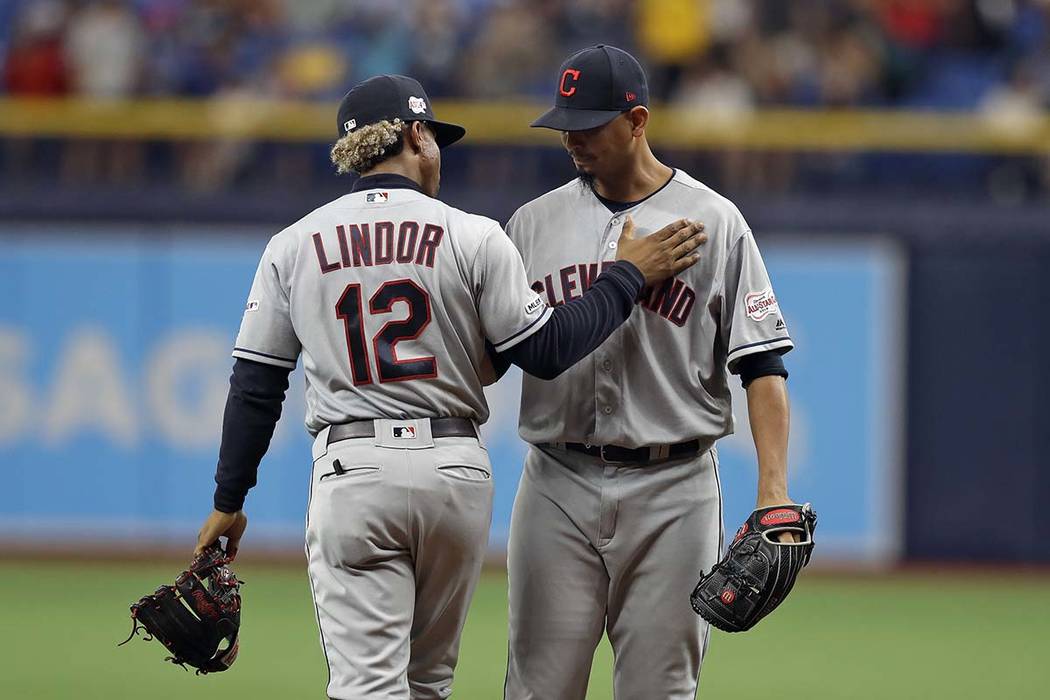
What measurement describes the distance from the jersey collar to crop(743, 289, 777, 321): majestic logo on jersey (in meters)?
0.93

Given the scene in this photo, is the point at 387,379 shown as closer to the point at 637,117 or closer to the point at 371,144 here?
the point at 371,144

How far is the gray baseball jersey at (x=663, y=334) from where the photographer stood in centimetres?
418

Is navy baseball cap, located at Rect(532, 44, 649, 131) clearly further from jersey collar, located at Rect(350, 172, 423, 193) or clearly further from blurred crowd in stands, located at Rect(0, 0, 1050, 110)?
blurred crowd in stands, located at Rect(0, 0, 1050, 110)

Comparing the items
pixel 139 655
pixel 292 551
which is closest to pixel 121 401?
pixel 292 551

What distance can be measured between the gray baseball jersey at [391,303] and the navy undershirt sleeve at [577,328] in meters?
0.04

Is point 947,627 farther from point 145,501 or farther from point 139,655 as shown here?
point 145,501

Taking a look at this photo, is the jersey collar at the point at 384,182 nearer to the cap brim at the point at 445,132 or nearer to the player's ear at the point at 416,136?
the player's ear at the point at 416,136

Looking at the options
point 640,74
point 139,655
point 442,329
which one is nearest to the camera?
point 442,329

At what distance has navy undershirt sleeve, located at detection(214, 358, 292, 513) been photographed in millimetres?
4000

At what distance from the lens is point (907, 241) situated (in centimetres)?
1041

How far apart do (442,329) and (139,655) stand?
396 cm

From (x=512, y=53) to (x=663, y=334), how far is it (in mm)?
7110

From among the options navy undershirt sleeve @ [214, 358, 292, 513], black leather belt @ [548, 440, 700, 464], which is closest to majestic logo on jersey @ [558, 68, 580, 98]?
black leather belt @ [548, 440, 700, 464]

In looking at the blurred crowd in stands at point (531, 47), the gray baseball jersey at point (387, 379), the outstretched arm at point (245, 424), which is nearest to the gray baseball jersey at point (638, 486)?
the gray baseball jersey at point (387, 379)
